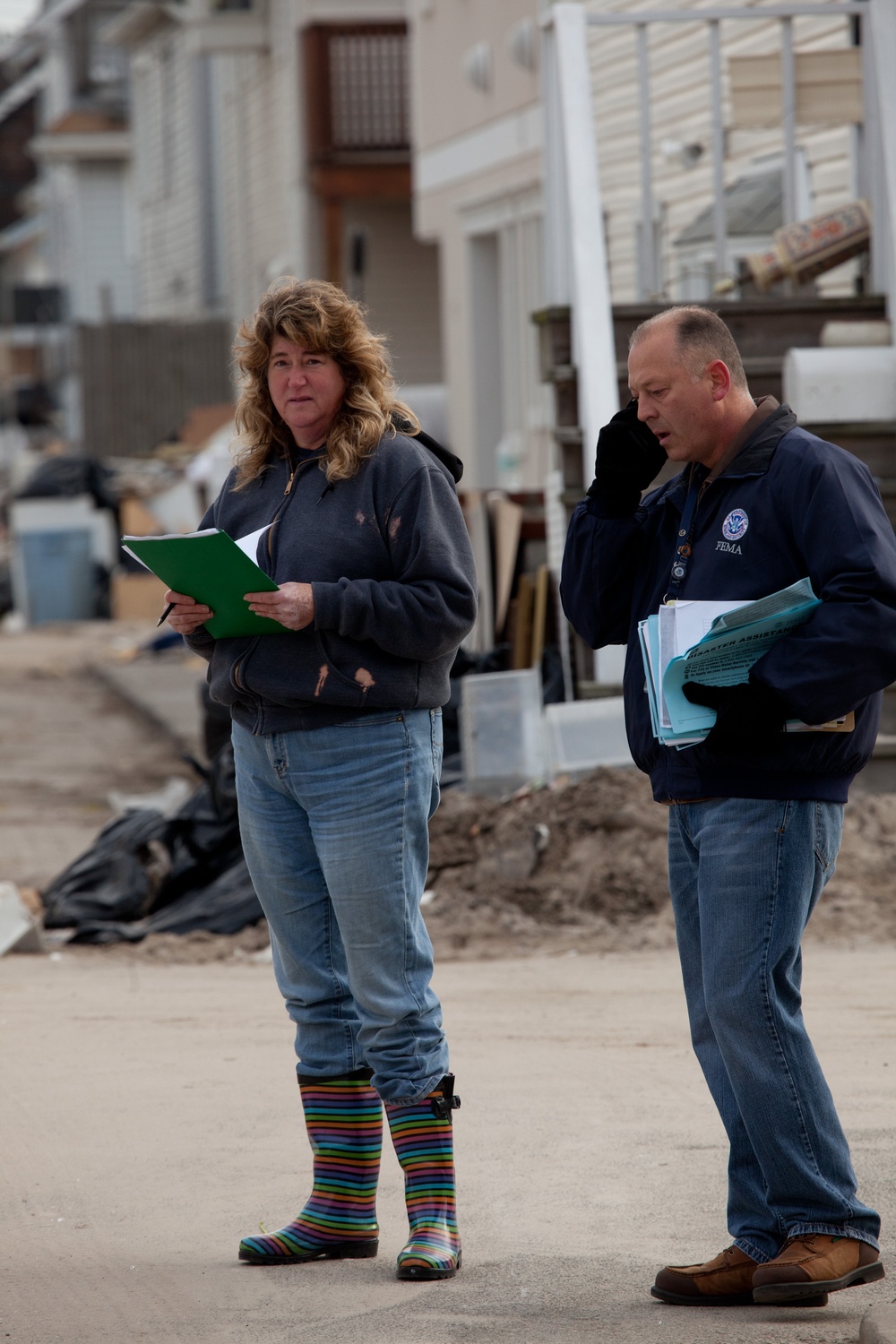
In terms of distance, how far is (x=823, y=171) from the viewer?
10.2 metres

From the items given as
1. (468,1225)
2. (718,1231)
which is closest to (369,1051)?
(468,1225)

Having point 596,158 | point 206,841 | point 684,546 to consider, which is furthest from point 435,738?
point 596,158

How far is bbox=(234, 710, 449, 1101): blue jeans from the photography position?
3.47 m

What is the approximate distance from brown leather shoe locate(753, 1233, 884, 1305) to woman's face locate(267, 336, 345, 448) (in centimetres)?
181

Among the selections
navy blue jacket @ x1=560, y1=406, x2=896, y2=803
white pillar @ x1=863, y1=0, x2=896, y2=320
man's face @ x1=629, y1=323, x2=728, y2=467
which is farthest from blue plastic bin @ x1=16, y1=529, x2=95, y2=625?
man's face @ x1=629, y1=323, x2=728, y2=467

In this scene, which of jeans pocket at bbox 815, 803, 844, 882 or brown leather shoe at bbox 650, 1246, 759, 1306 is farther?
brown leather shoe at bbox 650, 1246, 759, 1306

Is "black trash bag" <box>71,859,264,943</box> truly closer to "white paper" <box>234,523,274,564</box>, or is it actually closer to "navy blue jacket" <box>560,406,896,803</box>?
"white paper" <box>234,523,274,564</box>

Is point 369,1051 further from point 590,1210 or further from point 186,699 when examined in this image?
point 186,699

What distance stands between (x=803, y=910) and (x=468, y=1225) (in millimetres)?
1193

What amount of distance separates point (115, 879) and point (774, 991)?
206 inches

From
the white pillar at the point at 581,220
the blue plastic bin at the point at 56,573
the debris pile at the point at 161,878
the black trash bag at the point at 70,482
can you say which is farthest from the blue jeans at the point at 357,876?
the black trash bag at the point at 70,482

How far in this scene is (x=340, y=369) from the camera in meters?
3.56

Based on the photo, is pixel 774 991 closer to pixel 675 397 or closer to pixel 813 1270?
pixel 813 1270

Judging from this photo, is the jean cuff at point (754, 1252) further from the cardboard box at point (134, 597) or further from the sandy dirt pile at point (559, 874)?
the cardboard box at point (134, 597)
